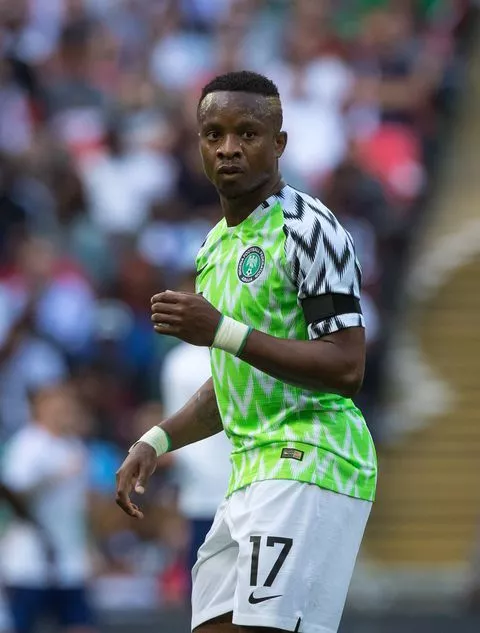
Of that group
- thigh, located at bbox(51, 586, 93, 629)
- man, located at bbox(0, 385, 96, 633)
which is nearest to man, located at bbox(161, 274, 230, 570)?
man, located at bbox(0, 385, 96, 633)

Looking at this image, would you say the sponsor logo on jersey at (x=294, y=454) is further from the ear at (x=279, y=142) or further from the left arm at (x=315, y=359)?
the ear at (x=279, y=142)

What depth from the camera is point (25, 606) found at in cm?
978

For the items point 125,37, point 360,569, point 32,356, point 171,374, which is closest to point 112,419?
point 32,356

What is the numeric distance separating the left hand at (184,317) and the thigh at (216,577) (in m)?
0.71

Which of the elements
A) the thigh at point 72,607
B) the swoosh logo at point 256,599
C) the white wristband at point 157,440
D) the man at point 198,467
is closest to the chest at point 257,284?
the white wristband at point 157,440

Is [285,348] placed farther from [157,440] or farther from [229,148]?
[157,440]

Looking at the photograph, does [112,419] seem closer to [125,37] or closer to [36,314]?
[36,314]

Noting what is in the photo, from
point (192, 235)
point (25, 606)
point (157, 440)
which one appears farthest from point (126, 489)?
point (192, 235)

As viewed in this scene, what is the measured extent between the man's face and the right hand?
90cm

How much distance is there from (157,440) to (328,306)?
910 mm

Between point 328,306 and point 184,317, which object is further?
point 328,306

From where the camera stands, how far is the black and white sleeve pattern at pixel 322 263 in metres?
4.66

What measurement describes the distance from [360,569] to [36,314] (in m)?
3.08

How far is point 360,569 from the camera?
478 inches
